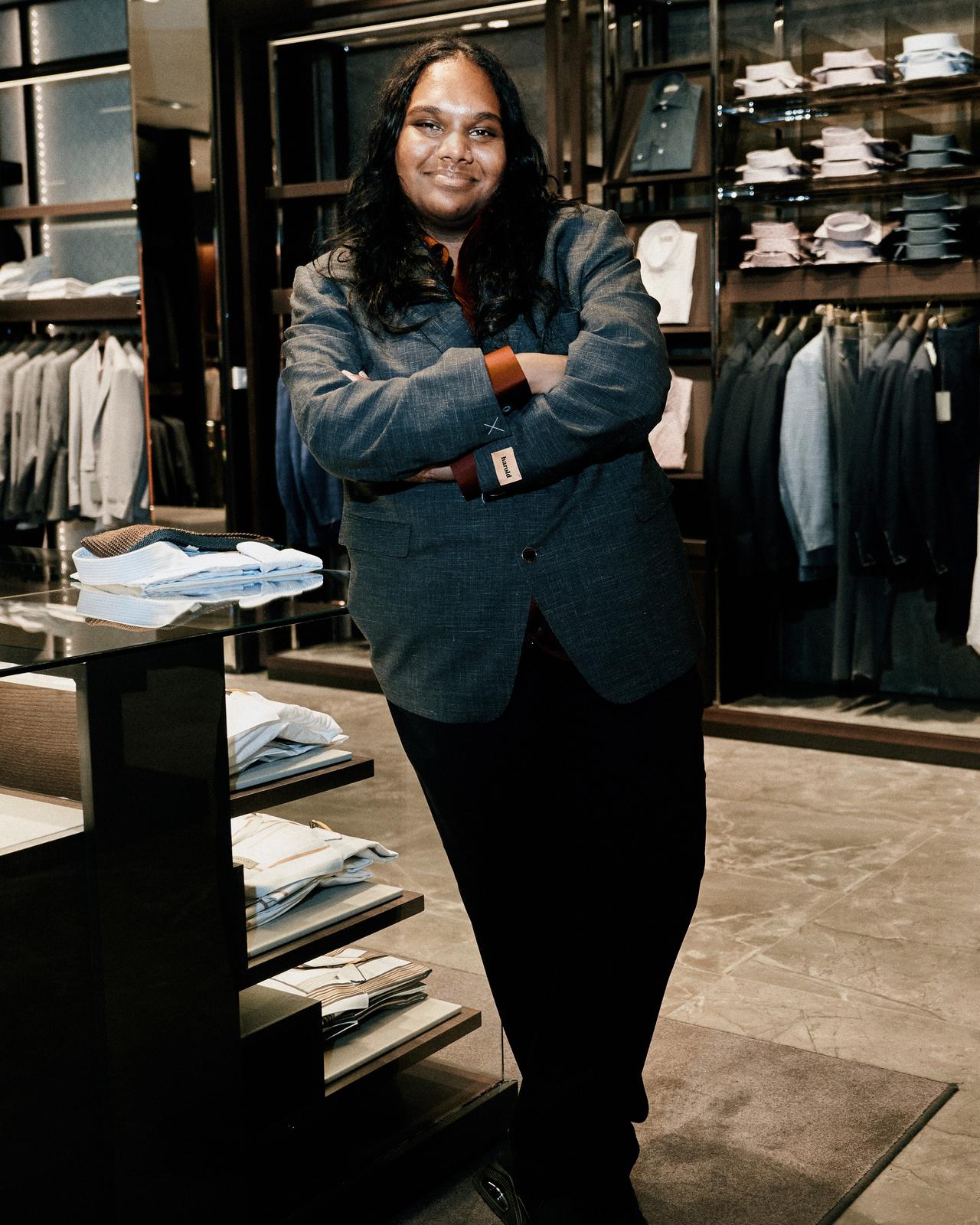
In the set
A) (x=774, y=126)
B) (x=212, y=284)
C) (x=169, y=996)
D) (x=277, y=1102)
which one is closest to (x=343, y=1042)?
(x=277, y=1102)

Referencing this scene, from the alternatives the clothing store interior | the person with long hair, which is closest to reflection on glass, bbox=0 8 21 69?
the clothing store interior

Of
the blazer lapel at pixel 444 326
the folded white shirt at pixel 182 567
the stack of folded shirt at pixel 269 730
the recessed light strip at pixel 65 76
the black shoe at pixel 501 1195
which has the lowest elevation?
the black shoe at pixel 501 1195

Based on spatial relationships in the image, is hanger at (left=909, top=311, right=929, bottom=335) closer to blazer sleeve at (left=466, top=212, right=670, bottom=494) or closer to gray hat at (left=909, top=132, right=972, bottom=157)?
gray hat at (left=909, top=132, right=972, bottom=157)

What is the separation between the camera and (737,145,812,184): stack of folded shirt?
4805 millimetres

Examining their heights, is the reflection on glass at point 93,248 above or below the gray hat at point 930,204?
above

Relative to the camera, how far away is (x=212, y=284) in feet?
19.5

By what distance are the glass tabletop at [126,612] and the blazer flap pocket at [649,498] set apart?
403 mm

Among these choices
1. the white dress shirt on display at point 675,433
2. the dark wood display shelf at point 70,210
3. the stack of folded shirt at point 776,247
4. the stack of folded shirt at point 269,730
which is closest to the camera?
the stack of folded shirt at point 269,730

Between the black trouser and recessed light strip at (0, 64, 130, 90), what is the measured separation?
16.5 feet

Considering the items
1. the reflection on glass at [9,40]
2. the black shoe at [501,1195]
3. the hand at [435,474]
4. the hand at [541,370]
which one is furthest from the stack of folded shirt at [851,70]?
the reflection on glass at [9,40]

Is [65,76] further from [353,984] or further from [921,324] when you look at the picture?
[353,984]

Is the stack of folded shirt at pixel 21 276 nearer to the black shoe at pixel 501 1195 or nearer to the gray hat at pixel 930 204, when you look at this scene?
the gray hat at pixel 930 204

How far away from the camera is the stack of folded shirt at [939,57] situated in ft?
14.8

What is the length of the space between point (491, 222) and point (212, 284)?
4389 millimetres
